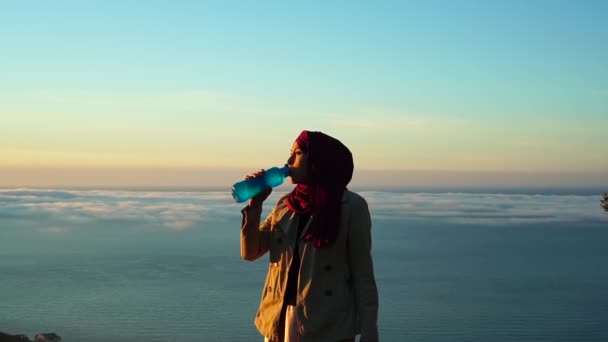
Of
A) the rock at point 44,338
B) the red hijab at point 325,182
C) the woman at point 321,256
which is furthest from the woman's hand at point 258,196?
the rock at point 44,338

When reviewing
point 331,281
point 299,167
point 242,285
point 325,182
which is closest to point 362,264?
point 331,281

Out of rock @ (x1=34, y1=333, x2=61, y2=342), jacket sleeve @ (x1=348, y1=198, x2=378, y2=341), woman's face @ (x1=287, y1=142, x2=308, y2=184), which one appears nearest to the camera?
jacket sleeve @ (x1=348, y1=198, x2=378, y2=341)

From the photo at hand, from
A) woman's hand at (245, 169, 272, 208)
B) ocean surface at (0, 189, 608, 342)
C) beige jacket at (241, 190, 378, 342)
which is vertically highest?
woman's hand at (245, 169, 272, 208)

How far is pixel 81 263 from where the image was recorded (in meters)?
63.2

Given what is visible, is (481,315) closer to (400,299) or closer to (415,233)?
(400,299)

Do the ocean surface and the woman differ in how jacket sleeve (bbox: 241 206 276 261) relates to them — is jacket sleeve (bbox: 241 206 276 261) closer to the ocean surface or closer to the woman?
the woman

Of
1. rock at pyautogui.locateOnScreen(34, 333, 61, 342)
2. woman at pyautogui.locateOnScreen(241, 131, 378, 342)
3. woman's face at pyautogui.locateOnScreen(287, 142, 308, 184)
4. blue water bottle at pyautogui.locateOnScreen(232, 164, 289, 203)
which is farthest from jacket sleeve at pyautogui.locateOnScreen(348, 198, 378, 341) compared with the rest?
rock at pyautogui.locateOnScreen(34, 333, 61, 342)

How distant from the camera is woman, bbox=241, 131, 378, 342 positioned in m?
3.65

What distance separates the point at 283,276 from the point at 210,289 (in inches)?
1776

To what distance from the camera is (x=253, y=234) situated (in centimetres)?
383

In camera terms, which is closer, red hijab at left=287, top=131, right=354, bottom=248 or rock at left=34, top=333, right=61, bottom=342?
red hijab at left=287, top=131, right=354, bottom=248

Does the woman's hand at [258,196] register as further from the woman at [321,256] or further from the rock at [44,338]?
the rock at [44,338]

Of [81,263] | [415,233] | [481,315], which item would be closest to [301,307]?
[481,315]

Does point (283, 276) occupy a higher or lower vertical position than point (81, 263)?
higher
